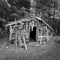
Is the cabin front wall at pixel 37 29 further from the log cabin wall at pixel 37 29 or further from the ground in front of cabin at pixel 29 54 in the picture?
the ground in front of cabin at pixel 29 54

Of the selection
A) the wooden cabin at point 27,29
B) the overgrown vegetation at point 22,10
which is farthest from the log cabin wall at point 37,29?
the overgrown vegetation at point 22,10

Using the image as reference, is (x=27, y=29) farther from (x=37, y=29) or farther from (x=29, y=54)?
(x=29, y=54)

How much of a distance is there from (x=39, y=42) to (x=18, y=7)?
406 inches

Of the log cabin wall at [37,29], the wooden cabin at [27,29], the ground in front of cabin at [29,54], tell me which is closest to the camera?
the ground in front of cabin at [29,54]

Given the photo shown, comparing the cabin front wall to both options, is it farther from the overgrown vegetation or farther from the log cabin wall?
the overgrown vegetation

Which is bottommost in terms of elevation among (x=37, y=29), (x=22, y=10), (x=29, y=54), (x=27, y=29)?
(x=29, y=54)

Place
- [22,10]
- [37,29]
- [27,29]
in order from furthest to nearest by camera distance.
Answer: [22,10], [37,29], [27,29]

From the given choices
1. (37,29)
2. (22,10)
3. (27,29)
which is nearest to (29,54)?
(27,29)

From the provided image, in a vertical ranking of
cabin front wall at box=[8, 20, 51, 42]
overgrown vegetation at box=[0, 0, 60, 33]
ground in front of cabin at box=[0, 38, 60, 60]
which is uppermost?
overgrown vegetation at box=[0, 0, 60, 33]

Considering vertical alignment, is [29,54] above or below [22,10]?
below

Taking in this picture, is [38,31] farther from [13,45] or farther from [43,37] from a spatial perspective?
[13,45]

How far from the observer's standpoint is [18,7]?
82.6 feet

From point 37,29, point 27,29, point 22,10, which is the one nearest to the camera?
point 27,29

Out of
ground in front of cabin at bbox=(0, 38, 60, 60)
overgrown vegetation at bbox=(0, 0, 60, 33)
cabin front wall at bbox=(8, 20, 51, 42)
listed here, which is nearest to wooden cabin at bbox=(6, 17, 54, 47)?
cabin front wall at bbox=(8, 20, 51, 42)
